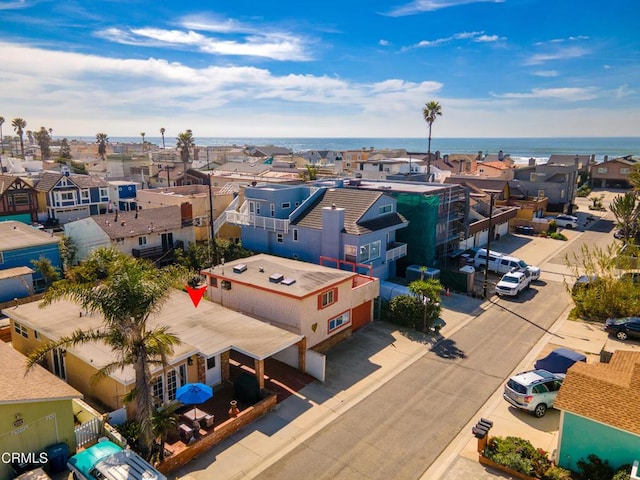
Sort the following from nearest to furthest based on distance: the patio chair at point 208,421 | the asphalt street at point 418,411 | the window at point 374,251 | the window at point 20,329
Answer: the asphalt street at point 418,411 → the patio chair at point 208,421 → the window at point 20,329 → the window at point 374,251

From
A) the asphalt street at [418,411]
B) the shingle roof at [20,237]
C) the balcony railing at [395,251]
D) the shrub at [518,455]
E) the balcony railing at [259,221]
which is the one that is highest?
the balcony railing at [259,221]

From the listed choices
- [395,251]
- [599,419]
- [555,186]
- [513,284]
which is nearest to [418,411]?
[599,419]

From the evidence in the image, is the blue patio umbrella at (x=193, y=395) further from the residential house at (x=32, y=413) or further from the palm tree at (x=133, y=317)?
the residential house at (x=32, y=413)

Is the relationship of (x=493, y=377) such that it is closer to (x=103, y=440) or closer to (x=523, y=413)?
(x=523, y=413)

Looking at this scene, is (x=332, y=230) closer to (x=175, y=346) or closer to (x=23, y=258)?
(x=175, y=346)

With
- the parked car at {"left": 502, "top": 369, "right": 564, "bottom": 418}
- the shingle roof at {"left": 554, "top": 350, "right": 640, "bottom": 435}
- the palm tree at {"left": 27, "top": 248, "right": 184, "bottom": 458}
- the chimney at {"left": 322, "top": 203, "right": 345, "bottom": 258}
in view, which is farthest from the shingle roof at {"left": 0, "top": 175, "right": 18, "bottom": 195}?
the shingle roof at {"left": 554, "top": 350, "right": 640, "bottom": 435}

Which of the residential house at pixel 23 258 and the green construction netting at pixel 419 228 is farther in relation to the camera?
the green construction netting at pixel 419 228

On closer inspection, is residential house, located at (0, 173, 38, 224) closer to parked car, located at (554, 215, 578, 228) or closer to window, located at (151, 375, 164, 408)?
window, located at (151, 375, 164, 408)

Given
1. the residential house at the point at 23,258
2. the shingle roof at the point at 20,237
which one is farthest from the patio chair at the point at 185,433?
the shingle roof at the point at 20,237
